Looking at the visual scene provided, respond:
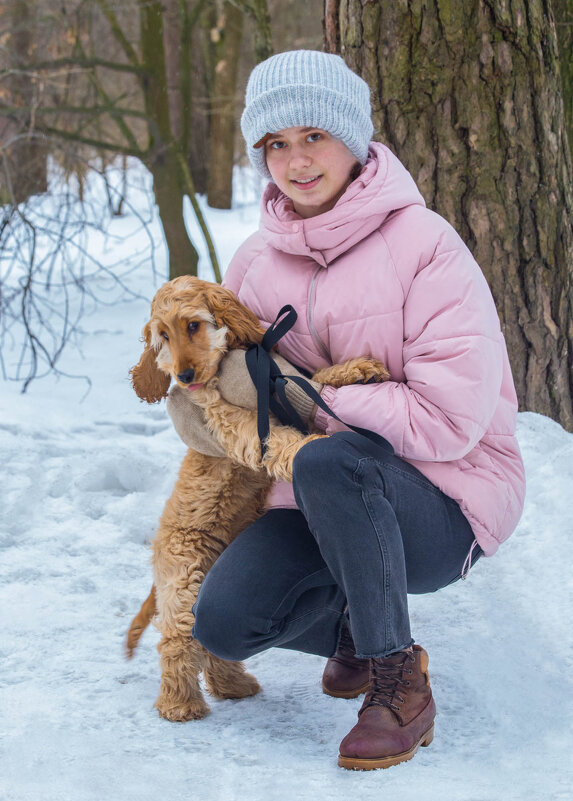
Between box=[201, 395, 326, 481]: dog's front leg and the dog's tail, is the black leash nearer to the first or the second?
box=[201, 395, 326, 481]: dog's front leg

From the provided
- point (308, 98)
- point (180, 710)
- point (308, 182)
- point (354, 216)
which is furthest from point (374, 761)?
point (308, 98)

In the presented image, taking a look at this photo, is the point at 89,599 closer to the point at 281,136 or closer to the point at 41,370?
the point at 281,136

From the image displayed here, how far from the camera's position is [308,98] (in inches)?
83.8

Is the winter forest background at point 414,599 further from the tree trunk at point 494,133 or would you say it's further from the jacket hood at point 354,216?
the jacket hood at point 354,216

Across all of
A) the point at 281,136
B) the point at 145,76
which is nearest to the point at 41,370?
the point at 145,76

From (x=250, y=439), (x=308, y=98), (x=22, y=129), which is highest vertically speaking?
(x=22, y=129)

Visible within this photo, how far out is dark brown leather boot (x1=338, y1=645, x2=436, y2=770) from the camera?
6.04ft

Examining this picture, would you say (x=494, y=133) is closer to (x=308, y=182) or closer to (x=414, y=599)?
(x=308, y=182)

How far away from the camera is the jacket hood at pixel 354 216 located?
213cm

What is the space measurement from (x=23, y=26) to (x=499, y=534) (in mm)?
8627

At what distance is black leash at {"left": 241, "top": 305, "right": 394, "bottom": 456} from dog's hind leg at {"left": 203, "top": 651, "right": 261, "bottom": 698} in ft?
2.11

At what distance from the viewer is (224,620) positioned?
79.8 inches

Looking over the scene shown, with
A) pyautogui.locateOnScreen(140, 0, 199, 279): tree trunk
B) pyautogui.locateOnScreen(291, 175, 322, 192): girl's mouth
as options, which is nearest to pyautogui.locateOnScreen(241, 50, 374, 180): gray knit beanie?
pyautogui.locateOnScreen(291, 175, 322, 192): girl's mouth

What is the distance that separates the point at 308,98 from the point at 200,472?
1060 millimetres
